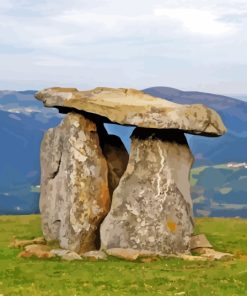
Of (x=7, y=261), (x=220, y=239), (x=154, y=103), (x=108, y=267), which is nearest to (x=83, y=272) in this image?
(x=108, y=267)

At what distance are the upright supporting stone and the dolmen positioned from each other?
0.05 metres

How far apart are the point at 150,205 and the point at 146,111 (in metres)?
5.04

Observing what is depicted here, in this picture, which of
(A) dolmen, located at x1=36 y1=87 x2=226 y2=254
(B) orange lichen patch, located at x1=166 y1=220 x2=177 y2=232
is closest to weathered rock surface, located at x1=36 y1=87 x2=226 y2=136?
(A) dolmen, located at x1=36 y1=87 x2=226 y2=254

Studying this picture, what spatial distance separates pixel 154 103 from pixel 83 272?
454 inches

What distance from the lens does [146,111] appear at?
110 feet

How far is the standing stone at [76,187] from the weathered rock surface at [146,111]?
1191mm

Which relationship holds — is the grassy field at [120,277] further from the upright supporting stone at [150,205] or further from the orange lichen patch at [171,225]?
the orange lichen patch at [171,225]

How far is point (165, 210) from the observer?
111 ft

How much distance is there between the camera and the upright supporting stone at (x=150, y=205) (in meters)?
33.6

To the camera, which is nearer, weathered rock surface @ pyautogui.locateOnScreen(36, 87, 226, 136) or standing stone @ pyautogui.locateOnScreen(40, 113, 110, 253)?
weathered rock surface @ pyautogui.locateOnScreen(36, 87, 226, 136)

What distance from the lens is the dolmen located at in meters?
33.6

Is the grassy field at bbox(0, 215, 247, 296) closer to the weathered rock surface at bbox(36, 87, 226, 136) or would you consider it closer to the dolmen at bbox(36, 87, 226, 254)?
the dolmen at bbox(36, 87, 226, 254)

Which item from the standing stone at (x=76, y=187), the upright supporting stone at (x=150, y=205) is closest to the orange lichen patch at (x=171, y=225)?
the upright supporting stone at (x=150, y=205)

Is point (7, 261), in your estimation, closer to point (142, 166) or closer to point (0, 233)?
point (142, 166)
